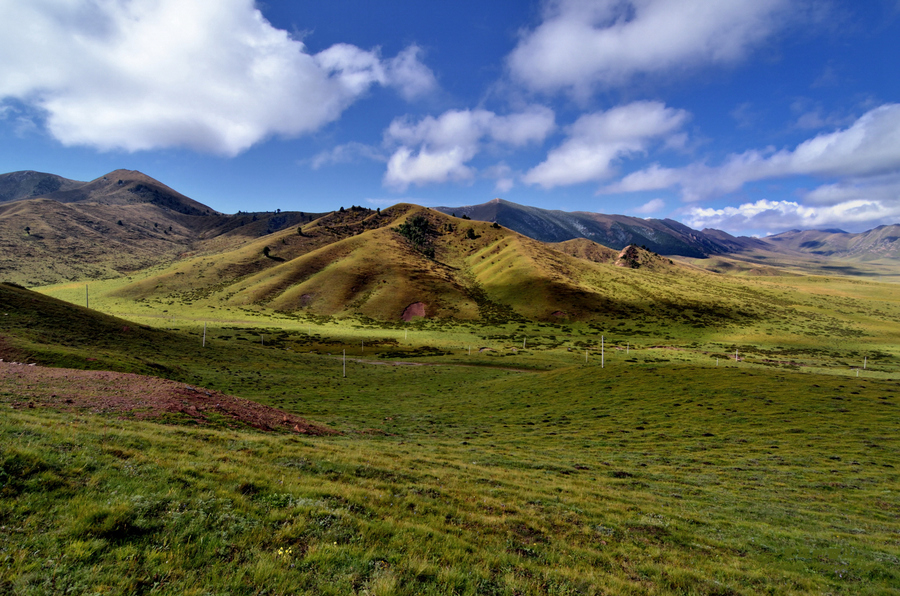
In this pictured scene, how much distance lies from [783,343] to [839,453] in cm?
9642

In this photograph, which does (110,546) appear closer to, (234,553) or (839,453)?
(234,553)

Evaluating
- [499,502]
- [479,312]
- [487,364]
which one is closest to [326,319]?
[479,312]

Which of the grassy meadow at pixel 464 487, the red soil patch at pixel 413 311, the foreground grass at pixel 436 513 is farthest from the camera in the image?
the red soil patch at pixel 413 311

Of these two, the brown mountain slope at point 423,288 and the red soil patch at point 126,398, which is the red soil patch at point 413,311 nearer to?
the brown mountain slope at point 423,288

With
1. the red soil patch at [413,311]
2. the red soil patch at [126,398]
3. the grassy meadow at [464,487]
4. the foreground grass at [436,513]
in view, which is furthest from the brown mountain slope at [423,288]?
the foreground grass at [436,513]

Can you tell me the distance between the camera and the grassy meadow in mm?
6621

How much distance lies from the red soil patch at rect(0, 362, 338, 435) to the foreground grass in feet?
12.4

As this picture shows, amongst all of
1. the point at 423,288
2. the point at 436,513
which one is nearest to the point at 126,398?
the point at 436,513

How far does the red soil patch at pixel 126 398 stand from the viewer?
18.0 meters

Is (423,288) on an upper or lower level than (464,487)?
upper

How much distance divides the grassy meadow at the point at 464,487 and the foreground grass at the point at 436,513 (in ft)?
0.20

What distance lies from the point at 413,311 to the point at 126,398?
116266 mm

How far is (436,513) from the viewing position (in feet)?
35.5

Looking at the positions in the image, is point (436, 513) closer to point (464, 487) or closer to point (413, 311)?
point (464, 487)
